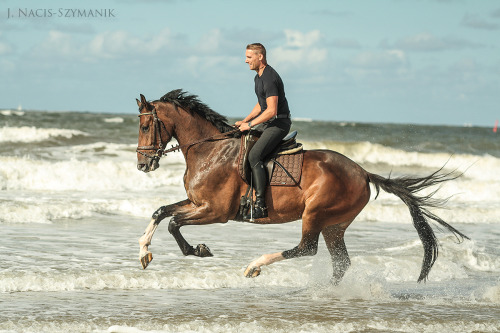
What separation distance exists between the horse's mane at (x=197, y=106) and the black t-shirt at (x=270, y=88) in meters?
0.52

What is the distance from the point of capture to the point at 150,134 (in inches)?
310

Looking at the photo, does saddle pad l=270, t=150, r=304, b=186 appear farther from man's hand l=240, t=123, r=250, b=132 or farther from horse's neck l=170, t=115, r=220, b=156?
horse's neck l=170, t=115, r=220, b=156

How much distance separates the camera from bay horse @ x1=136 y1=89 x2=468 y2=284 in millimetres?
7773

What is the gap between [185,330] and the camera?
664 cm

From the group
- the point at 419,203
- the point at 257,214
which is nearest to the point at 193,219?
the point at 257,214

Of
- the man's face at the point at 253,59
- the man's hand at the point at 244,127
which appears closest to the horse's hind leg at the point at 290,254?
the man's hand at the point at 244,127

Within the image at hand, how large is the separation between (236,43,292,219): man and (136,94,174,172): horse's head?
92 cm

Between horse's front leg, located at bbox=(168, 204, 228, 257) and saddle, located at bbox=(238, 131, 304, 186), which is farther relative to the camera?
saddle, located at bbox=(238, 131, 304, 186)

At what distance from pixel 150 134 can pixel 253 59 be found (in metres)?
1.44

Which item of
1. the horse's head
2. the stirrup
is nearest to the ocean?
the stirrup

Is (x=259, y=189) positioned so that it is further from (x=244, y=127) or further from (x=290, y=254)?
(x=290, y=254)

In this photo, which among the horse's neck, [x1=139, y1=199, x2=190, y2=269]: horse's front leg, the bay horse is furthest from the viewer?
the horse's neck

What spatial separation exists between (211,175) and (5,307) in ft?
8.44

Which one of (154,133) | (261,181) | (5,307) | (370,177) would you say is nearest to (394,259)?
(370,177)
